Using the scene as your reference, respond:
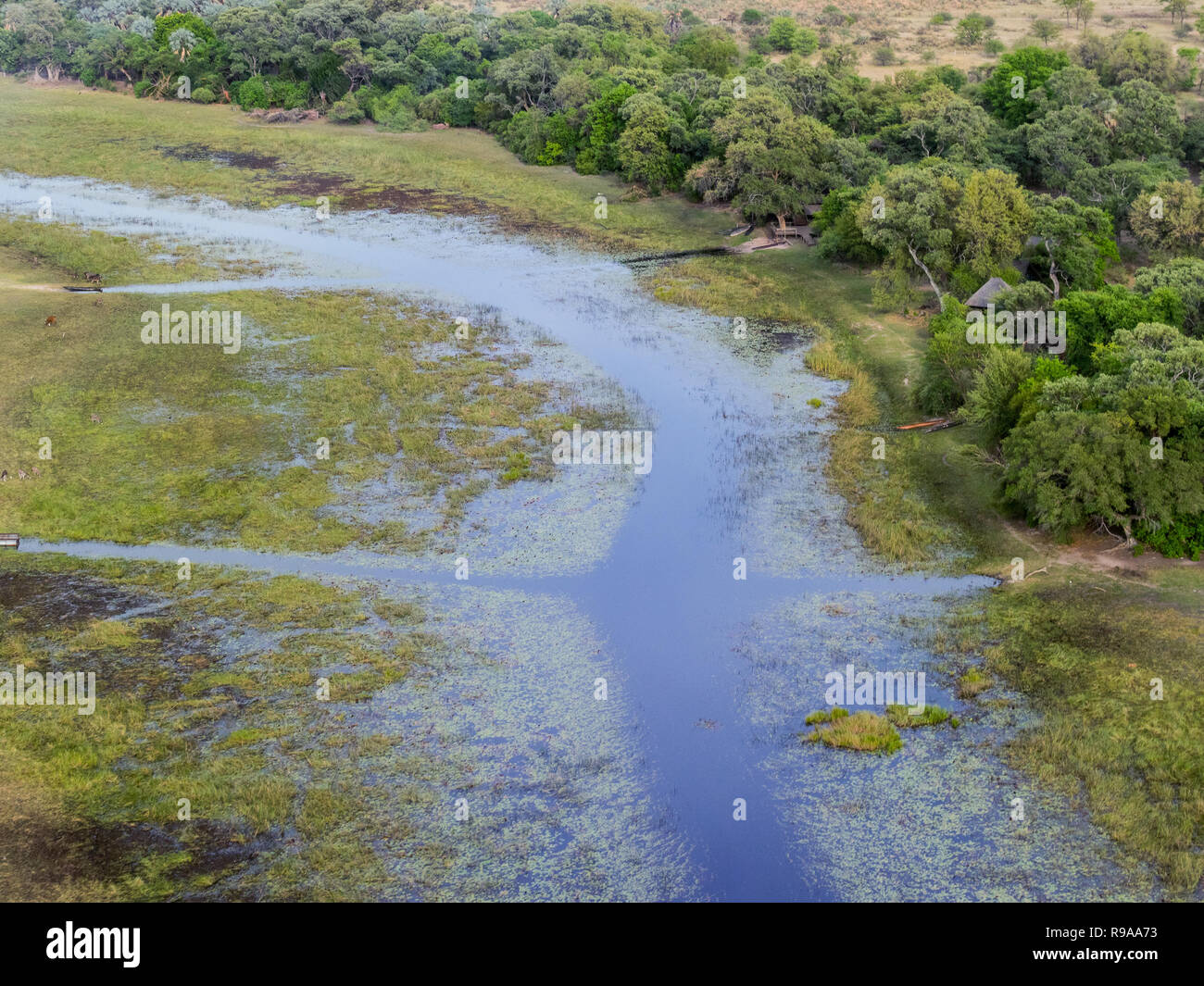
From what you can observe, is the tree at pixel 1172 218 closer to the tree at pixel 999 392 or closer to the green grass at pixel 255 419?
the tree at pixel 999 392

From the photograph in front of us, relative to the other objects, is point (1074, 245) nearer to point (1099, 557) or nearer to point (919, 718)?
point (1099, 557)

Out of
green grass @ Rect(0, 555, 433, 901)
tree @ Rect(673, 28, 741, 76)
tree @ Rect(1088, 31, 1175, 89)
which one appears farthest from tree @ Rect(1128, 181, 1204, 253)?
tree @ Rect(673, 28, 741, 76)

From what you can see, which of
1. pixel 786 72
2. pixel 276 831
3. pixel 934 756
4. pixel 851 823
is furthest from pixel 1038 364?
pixel 786 72

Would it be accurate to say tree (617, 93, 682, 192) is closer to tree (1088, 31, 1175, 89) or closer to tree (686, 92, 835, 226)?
tree (686, 92, 835, 226)

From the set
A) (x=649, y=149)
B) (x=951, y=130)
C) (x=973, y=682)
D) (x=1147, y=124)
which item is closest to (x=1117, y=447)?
(x=973, y=682)

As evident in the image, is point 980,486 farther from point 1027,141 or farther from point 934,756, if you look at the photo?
point 1027,141

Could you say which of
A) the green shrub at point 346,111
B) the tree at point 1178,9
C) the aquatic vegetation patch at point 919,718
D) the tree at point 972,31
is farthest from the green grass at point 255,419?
the tree at point 1178,9
